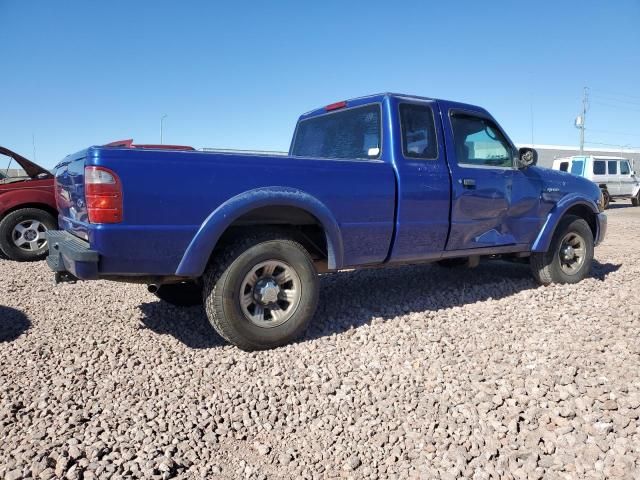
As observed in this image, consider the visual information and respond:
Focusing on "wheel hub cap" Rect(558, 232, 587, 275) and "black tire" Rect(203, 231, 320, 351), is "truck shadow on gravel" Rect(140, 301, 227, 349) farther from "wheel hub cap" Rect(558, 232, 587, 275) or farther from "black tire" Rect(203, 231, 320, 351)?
"wheel hub cap" Rect(558, 232, 587, 275)

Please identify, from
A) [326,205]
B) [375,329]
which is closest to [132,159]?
[326,205]

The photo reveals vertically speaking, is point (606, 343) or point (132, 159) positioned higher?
point (132, 159)

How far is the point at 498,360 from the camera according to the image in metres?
3.39

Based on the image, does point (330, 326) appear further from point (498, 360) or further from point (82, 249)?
point (82, 249)

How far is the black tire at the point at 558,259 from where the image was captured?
5520 mm

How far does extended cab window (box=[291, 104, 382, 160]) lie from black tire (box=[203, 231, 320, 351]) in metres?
1.27

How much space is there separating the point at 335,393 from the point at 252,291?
1.02 meters

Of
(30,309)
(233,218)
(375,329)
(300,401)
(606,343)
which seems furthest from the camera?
(30,309)

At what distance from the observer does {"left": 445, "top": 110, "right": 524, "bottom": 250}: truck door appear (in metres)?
4.57

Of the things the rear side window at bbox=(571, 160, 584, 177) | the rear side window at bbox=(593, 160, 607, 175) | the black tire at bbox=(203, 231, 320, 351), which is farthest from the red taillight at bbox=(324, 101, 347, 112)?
the rear side window at bbox=(593, 160, 607, 175)

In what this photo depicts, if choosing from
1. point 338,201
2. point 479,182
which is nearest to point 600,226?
point 479,182

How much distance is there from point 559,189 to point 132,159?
4601 mm

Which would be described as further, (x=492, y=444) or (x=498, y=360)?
(x=498, y=360)

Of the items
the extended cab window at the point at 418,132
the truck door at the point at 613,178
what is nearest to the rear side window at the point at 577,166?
the truck door at the point at 613,178
